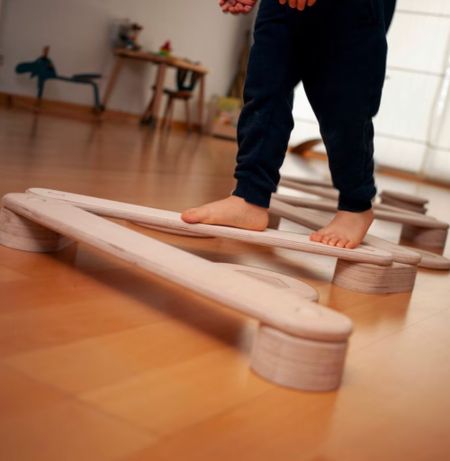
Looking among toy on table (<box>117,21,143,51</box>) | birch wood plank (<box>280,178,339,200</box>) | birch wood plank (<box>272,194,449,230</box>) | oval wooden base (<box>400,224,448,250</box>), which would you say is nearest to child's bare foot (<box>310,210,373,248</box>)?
birch wood plank (<box>272,194,449,230</box>)

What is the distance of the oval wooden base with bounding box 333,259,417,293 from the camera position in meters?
1.37

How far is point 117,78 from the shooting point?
20.4 ft

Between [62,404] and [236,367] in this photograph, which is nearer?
[62,404]

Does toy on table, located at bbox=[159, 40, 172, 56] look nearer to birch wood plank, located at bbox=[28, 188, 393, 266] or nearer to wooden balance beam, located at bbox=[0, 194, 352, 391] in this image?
birch wood plank, located at bbox=[28, 188, 393, 266]

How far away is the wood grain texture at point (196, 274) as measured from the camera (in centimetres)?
81

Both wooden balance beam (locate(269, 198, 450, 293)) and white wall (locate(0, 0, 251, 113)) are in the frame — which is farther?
white wall (locate(0, 0, 251, 113))

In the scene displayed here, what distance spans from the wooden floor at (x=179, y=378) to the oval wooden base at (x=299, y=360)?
2 centimetres

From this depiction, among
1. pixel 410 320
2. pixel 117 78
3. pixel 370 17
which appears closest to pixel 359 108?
pixel 370 17

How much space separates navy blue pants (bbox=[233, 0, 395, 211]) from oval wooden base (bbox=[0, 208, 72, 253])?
384 millimetres

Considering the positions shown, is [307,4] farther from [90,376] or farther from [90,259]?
[90,376]

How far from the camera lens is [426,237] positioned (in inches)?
89.4

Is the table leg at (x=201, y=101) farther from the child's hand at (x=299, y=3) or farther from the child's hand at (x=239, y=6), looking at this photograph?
the child's hand at (x=299, y=3)

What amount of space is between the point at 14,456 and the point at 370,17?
1024mm

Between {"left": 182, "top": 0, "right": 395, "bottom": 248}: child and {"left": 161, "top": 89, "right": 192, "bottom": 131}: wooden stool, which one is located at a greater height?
{"left": 182, "top": 0, "right": 395, "bottom": 248}: child
